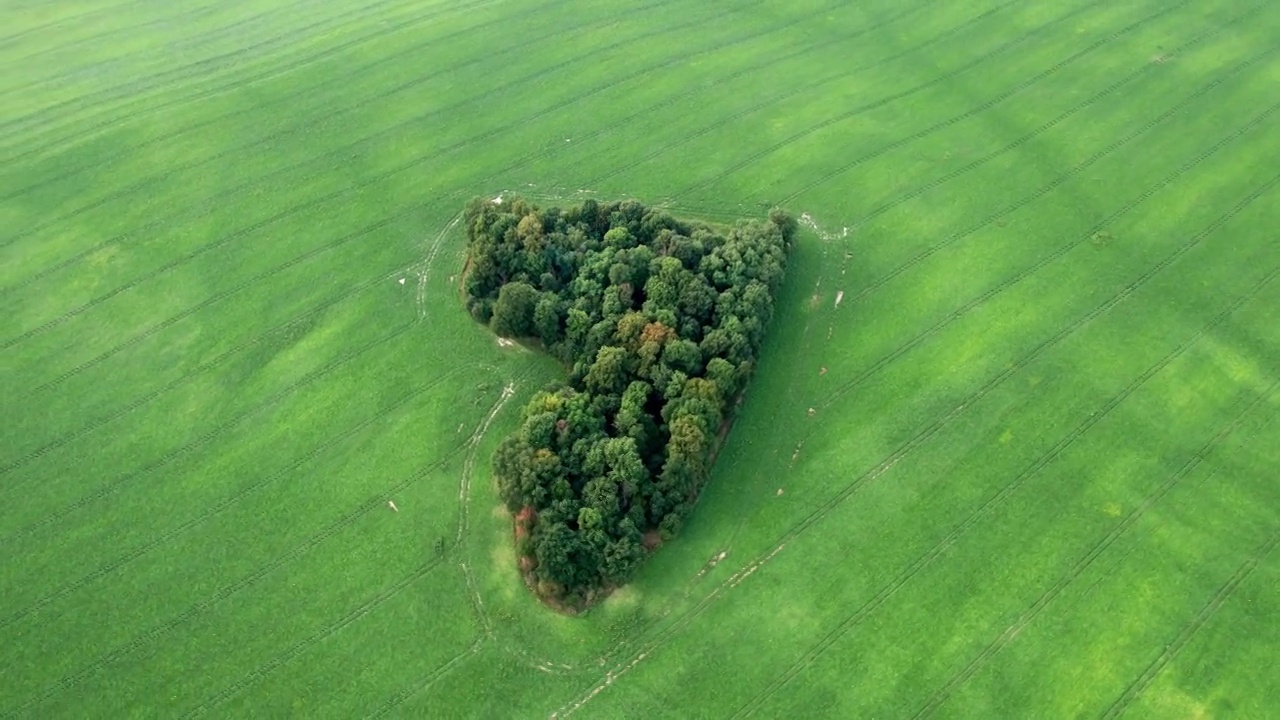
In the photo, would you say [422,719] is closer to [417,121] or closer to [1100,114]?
[417,121]

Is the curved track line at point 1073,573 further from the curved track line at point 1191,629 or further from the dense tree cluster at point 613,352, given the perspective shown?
the dense tree cluster at point 613,352

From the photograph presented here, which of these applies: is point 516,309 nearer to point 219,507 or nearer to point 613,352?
point 613,352

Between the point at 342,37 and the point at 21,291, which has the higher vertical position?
the point at 342,37

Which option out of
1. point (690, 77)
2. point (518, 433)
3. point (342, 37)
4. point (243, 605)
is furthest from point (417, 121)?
point (243, 605)

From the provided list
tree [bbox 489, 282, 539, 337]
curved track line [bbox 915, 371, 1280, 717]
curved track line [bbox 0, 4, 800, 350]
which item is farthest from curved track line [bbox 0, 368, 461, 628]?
curved track line [bbox 915, 371, 1280, 717]

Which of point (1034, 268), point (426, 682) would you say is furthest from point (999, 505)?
point (426, 682)

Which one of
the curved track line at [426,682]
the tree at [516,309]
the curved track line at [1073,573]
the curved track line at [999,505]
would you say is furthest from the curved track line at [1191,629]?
the tree at [516,309]
